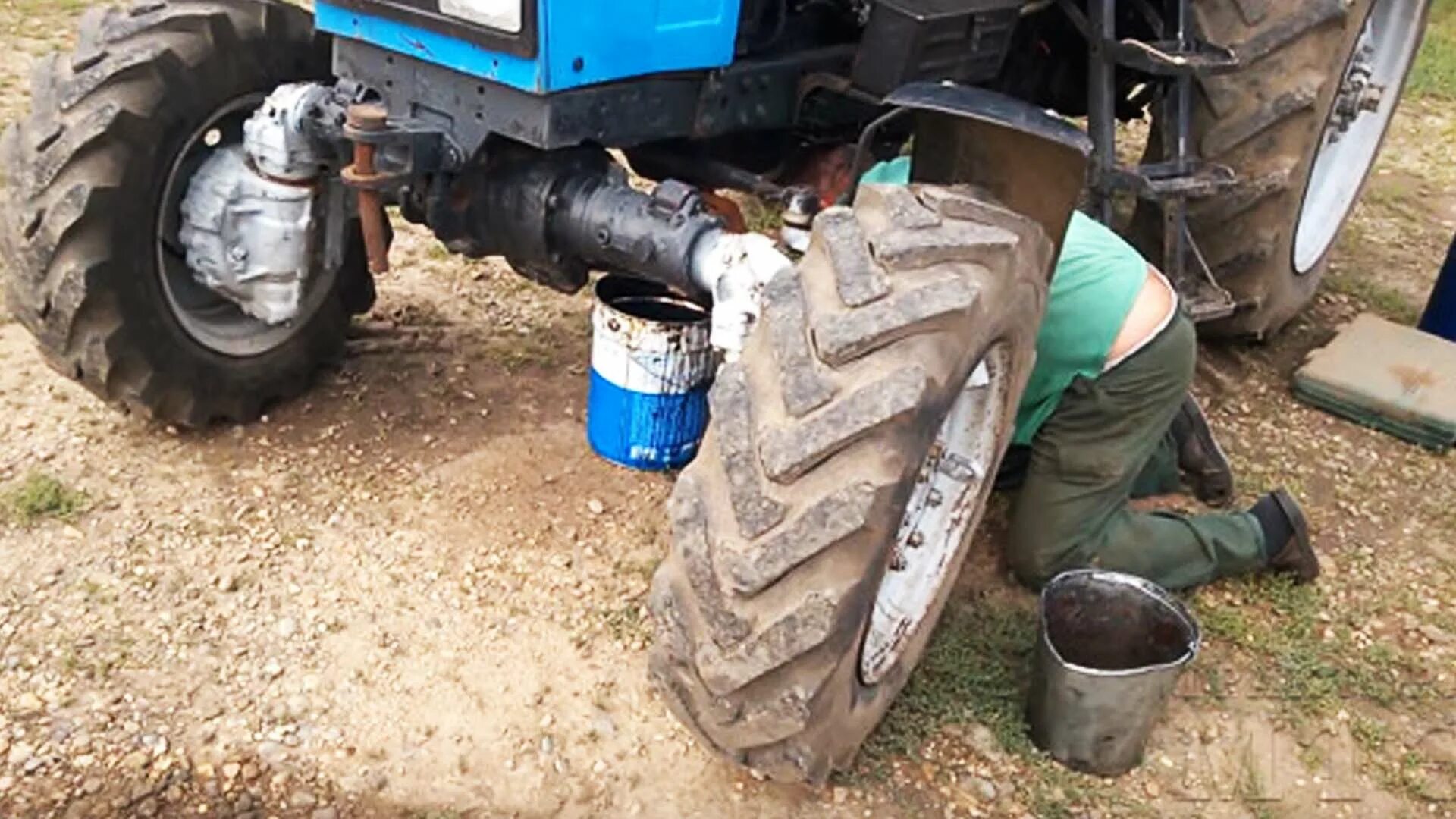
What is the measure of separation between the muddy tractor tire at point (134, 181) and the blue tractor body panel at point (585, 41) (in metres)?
0.35

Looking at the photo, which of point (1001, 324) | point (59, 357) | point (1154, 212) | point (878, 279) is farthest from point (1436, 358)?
point (59, 357)

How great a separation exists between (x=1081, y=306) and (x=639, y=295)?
1.21m

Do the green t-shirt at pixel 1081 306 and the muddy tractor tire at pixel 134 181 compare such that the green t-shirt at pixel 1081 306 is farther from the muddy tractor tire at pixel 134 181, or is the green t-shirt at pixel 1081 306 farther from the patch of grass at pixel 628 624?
the muddy tractor tire at pixel 134 181

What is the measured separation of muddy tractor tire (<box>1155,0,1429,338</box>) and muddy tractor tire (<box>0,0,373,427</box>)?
2510mm

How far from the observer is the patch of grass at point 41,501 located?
3756 mm

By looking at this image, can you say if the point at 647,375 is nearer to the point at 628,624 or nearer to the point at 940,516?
the point at 628,624

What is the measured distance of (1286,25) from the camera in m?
4.47

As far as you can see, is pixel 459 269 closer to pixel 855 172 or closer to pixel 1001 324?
pixel 855 172

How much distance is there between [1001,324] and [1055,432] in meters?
1.01

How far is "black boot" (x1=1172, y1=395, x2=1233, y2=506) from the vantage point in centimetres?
439

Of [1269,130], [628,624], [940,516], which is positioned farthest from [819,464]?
[1269,130]

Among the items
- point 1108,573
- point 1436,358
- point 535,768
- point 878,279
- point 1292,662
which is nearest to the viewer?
point 878,279

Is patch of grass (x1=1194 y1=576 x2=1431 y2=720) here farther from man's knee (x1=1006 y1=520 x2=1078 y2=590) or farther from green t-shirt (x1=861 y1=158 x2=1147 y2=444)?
green t-shirt (x1=861 y1=158 x2=1147 y2=444)

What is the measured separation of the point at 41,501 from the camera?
12.4 feet
